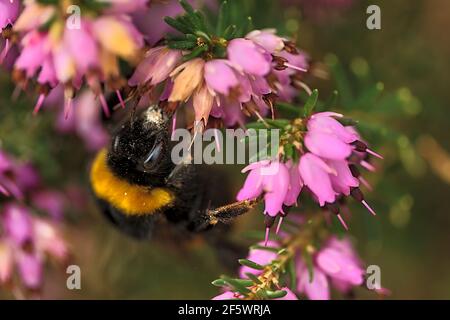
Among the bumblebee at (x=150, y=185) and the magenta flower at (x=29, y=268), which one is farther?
the magenta flower at (x=29, y=268)

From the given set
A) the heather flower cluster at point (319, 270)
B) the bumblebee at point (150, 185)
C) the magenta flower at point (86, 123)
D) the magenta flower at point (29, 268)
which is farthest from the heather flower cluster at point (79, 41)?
the magenta flower at point (86, 123)

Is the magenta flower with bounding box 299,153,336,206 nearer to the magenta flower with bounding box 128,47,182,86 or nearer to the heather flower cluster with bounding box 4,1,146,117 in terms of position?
the magenta flower with bounding box 128,47,182,86

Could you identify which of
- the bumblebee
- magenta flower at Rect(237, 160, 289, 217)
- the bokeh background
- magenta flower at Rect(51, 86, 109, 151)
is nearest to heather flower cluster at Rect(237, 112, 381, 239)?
magenta flower at Rect(237, 160, 289, 217)

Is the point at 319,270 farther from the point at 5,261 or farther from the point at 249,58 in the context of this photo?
the point at 5,261

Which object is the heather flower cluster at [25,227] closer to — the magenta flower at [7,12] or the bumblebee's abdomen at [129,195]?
the bumblebee's abdomen at [129,195]

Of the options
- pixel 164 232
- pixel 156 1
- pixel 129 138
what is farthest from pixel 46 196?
pixel 156 1

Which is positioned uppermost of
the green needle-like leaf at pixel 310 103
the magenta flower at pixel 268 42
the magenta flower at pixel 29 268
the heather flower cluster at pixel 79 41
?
the heather flower cluster at pixel 79 41

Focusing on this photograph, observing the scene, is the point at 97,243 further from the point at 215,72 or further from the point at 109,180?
the point at 215,72
